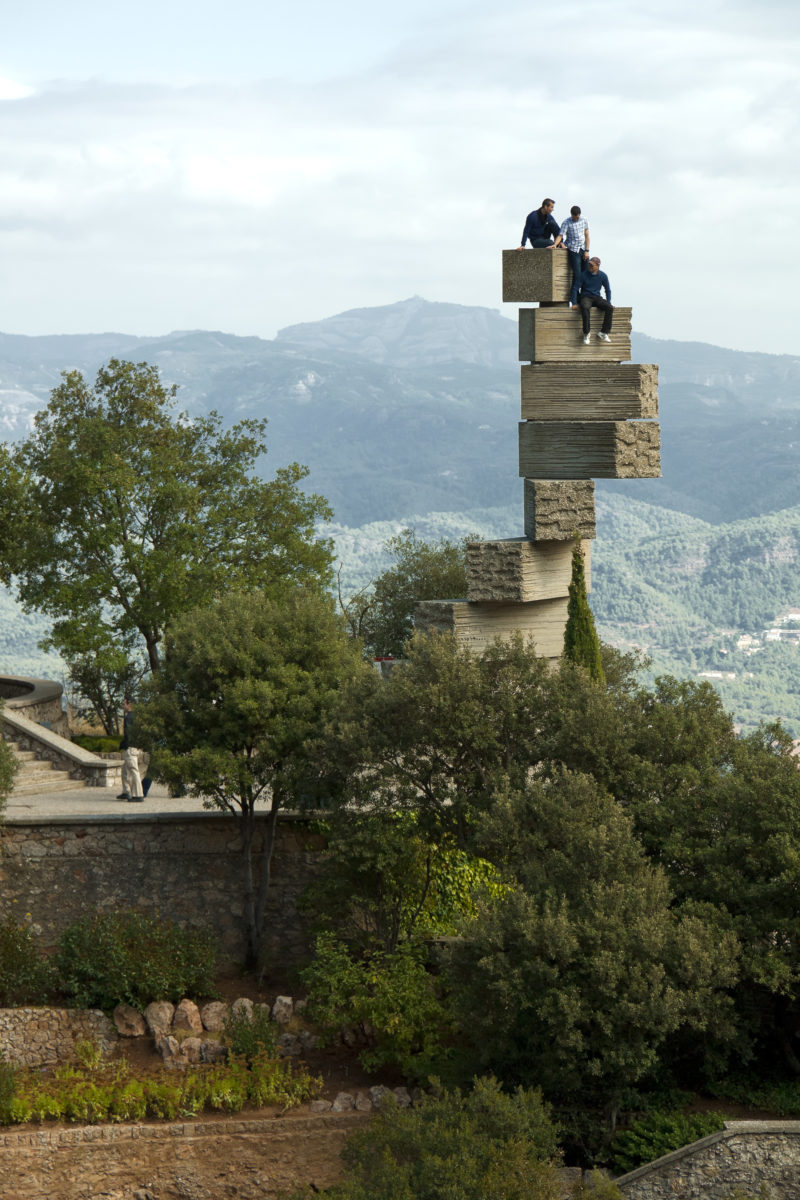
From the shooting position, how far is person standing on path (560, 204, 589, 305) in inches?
830

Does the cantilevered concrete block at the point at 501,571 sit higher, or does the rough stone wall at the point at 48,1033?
the cantilevered concrete block at the point at 501,571

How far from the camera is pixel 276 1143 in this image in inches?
684

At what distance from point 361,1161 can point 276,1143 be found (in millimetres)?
3314

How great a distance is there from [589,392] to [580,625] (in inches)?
142

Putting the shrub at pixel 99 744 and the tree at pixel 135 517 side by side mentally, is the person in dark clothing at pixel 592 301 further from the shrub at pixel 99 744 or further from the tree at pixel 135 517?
the shrub at pixel 99 744

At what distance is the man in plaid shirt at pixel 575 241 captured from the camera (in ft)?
69.2

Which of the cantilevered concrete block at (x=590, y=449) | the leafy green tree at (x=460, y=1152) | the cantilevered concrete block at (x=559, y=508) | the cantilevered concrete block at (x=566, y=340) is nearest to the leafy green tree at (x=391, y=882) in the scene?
the leafy green tree at (x=460, y=1152)

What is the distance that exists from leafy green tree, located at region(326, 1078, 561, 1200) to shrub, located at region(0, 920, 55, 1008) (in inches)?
247

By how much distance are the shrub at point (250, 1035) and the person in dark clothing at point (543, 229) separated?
12.1m

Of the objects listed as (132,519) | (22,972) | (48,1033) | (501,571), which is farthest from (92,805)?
(132,519)

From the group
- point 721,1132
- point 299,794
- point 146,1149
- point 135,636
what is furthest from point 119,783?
point 721,1132

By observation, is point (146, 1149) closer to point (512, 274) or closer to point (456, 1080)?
point (456, 1080)

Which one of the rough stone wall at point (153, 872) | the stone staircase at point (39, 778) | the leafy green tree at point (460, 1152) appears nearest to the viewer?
the leafy green tree at point (460, 1152)

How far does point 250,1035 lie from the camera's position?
1842cm
